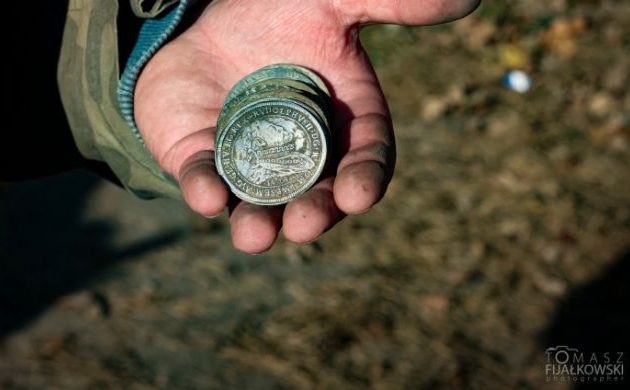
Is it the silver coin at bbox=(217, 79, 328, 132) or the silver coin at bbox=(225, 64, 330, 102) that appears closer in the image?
the silver coin at bbox=(217, 79, 328, 132)

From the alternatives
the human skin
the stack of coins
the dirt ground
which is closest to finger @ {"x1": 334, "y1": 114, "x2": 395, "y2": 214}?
the human skin

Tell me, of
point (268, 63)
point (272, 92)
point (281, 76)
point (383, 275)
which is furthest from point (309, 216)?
point (383, 275)

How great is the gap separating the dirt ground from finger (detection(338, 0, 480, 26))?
204cm

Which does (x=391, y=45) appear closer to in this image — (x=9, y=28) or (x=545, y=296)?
(x=545, y=296)

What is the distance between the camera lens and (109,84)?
2.90 m

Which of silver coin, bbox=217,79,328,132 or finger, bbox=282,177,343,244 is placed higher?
silver coin, bbox=217,79,328,132

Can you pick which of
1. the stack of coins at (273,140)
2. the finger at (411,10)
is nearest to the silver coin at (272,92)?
the stack of coins at (273,140)

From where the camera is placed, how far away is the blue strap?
9.43 feet

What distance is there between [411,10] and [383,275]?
2.29m

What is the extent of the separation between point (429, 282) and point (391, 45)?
263cm

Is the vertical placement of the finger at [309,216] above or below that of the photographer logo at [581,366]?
above

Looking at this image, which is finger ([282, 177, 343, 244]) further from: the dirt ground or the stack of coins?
the dirt ground

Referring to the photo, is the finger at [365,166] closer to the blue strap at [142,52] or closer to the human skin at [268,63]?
the human skin at [268,63]

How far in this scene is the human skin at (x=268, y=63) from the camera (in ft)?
7.93
